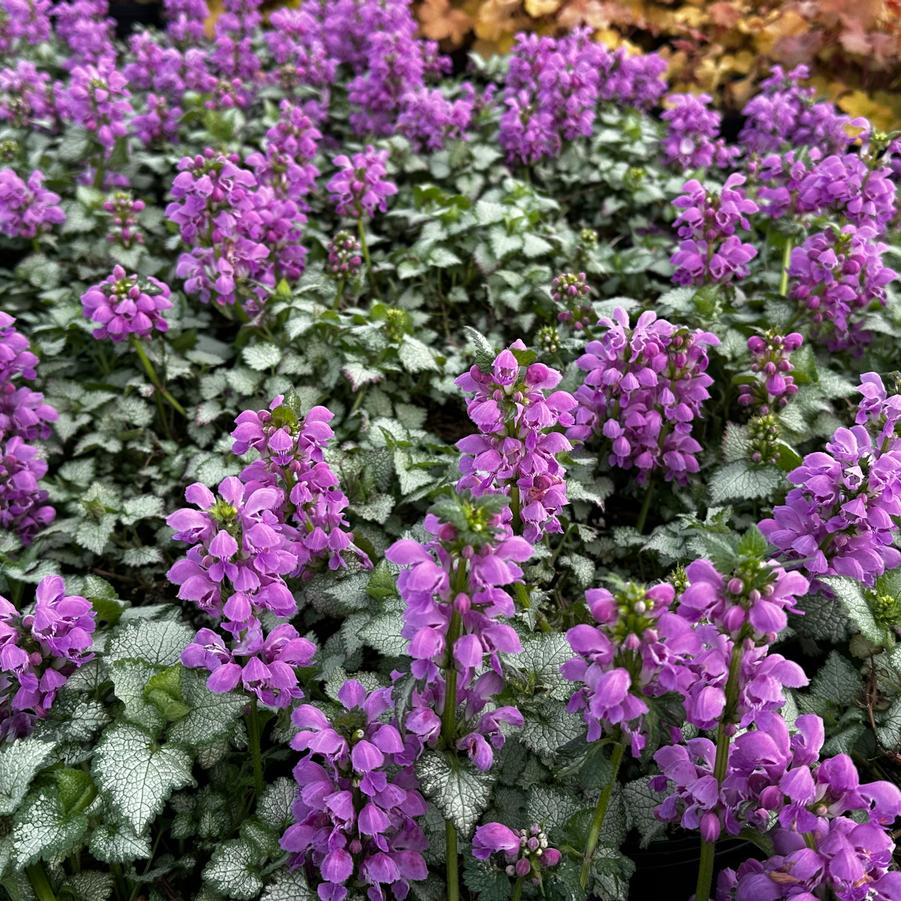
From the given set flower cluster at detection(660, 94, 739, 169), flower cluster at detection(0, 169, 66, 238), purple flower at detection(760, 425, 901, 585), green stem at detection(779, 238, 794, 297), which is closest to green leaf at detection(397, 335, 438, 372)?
purple flower at detection(760, 425, 901, 585)

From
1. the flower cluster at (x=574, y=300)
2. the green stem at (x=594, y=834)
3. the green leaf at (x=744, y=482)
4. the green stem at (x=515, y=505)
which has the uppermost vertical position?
the green stem at (x=515, y=505)

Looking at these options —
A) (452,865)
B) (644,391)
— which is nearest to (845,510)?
(644,391)

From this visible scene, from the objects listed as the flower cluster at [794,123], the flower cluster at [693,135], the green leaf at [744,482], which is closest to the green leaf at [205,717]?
the green leaf at [744,482]

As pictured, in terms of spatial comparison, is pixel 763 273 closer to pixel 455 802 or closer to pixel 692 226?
pixel 692 226

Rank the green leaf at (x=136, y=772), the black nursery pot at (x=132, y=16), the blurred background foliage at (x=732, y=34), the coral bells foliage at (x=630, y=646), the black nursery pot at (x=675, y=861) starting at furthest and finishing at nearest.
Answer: the black nursery pot at (x=132, y=16)
the blurred background foliage at (x=732, y=34)
the black nursery pot at (x=675, y=861)
the green leaf at (x=136, y=772)
the coral bells foliage at (x=630, y=646)

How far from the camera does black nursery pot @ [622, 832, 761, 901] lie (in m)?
1.91

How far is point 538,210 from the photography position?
3486mm

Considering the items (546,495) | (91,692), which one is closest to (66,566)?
(91,692)

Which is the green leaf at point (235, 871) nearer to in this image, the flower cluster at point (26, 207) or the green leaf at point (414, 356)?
the green leaf at point (414, 356)

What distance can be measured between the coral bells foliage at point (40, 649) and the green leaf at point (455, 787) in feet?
2.55

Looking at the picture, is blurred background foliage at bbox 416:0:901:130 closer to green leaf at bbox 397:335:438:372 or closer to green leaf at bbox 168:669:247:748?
green leaf at bbox 397:335:438:372

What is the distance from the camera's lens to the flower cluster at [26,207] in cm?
319

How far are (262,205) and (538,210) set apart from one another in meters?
1.16

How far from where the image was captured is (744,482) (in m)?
2.25
